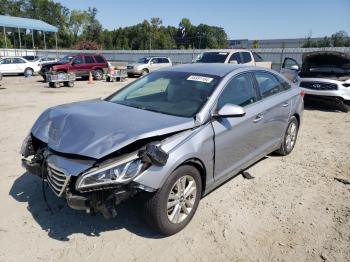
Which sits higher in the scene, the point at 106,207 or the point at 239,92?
the point at 239,92

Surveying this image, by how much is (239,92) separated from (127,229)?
224cm

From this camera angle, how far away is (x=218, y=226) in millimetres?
3746

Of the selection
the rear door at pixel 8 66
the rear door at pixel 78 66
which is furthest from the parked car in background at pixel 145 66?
the rear door at pixel 8 66

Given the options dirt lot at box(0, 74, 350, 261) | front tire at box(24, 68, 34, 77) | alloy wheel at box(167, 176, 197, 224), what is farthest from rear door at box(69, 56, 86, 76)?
alloy wheel at box(167, 176, 197, 224)

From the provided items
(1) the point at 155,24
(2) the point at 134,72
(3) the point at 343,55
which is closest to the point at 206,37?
(1) the point at 155,24

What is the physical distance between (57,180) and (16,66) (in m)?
23.5

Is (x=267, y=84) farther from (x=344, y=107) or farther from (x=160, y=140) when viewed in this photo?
(x=344, y=107)

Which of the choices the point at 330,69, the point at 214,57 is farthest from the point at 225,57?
the point at 330,69

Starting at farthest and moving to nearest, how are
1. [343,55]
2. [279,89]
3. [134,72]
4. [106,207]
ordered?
[134,72], [343,55], [279,89], [106,207]

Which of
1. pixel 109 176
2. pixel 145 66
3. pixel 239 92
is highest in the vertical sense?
pixel 239 92

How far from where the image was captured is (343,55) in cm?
1089

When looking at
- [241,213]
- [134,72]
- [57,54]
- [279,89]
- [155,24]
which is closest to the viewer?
[241,213]

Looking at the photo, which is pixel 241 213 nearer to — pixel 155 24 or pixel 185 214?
pixel 185 214

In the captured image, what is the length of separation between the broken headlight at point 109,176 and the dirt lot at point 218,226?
74 cm
